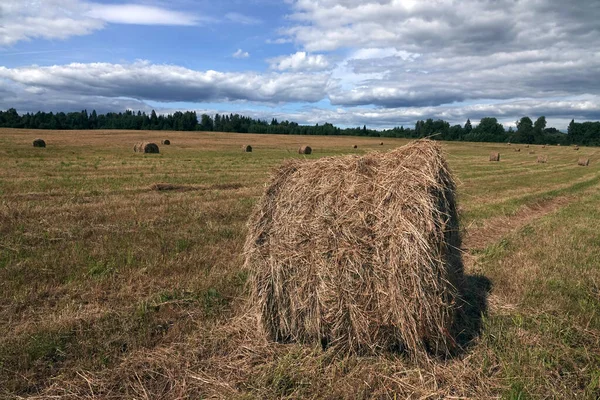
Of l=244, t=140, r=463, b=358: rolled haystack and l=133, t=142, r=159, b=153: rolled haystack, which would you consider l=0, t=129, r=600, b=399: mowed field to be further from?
l=133, t=142, r=159, b=153: rolled haystack

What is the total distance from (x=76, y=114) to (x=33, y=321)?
134 meters

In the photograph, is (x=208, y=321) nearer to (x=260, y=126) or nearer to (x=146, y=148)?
(x=146, y=148)

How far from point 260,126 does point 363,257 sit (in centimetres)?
11912

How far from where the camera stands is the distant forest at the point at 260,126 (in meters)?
106

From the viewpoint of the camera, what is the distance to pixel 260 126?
121000 millimetres

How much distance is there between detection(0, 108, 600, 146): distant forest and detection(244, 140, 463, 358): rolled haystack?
10236 cm

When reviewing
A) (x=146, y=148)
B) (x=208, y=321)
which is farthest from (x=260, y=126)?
(x=208, y=321)

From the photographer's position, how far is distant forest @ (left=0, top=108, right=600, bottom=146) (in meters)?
106

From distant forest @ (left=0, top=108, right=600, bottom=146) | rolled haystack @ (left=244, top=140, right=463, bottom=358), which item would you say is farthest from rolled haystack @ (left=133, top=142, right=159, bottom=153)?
distant forest @ (left=0, top=108, right=600, bottom=146)

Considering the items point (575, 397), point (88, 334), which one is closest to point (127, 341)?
point (88, 334)

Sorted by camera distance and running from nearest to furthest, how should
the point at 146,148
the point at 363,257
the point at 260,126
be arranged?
the point at 363,257
the point at 146,148
the point at 260,126

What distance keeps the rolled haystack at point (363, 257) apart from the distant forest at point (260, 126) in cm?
10236

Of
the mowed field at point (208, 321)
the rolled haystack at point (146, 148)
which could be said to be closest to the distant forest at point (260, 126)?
the rolled haystack at point (146, 148)

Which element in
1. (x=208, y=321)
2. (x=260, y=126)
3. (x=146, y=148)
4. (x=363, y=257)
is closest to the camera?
(x=363, y=257)
